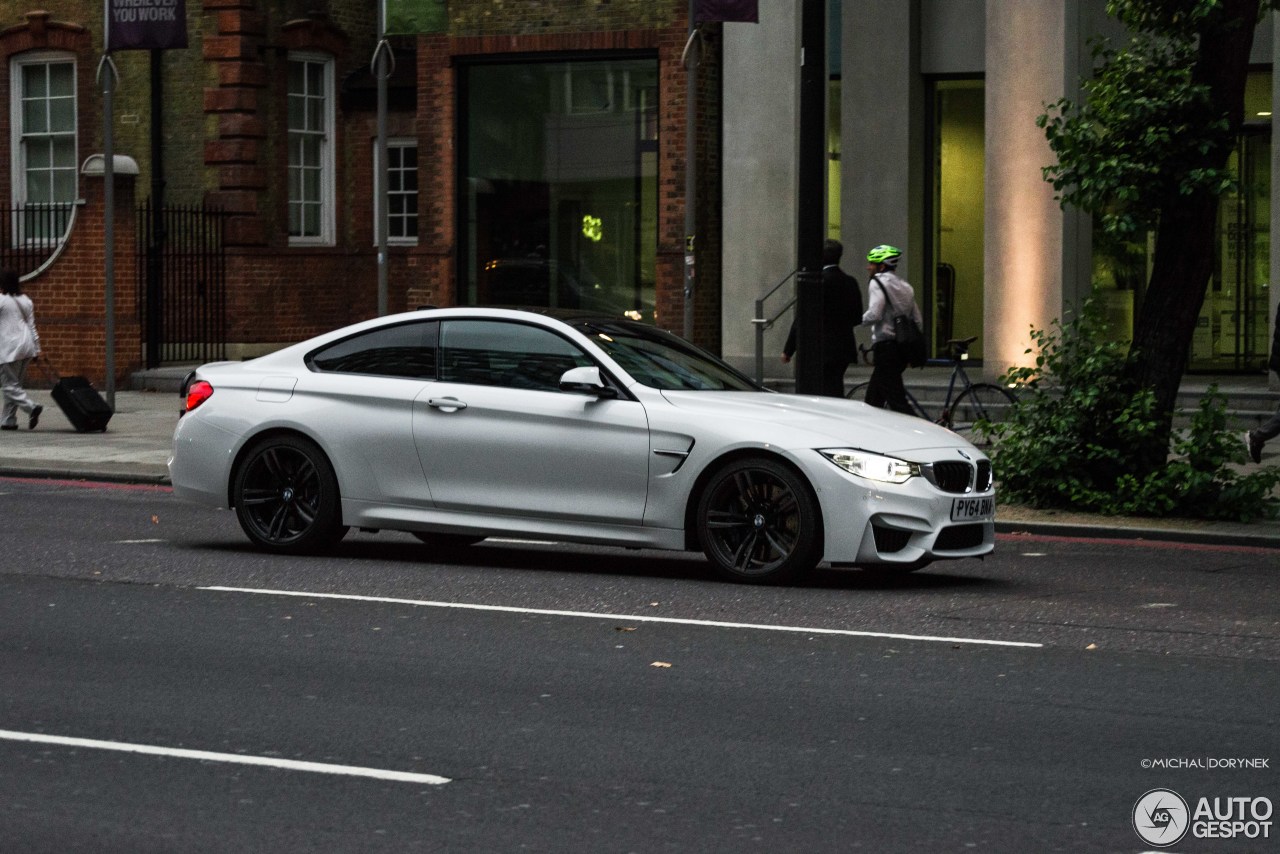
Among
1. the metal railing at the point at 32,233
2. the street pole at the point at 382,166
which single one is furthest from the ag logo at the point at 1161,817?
the metal railing at the point at 32,233

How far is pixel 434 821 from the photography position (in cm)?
578

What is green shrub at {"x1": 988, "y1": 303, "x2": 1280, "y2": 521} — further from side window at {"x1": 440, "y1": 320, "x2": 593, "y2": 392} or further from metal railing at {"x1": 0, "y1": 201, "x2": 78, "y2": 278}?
metal railing at {"x1": 0, "y1": 201, "x2": 78, "y2": 278}

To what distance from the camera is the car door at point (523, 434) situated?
10805 mm

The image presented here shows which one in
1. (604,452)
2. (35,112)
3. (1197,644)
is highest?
(35,112)

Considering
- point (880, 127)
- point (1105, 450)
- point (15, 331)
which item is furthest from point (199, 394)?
point (880, 127)

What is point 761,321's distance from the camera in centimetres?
2244

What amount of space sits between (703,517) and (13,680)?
12.8 ft

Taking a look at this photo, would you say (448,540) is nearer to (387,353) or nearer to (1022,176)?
(387,353)

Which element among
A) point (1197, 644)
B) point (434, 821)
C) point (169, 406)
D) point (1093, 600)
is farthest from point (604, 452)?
point (169, 406)

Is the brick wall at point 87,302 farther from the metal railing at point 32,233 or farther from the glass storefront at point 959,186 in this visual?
the glass storefront at point 959,186

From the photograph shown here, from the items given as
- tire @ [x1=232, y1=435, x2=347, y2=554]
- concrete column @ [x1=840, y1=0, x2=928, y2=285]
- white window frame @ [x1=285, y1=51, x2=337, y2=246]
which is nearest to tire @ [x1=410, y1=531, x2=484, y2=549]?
tire @ [x1=232, y1=435, x2=347, y2=554]

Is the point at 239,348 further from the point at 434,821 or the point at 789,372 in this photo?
the point at 434,821

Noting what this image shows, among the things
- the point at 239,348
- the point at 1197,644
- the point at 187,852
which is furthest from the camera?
the point at 239,348

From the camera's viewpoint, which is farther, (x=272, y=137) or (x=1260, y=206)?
(x=272, y=137)
